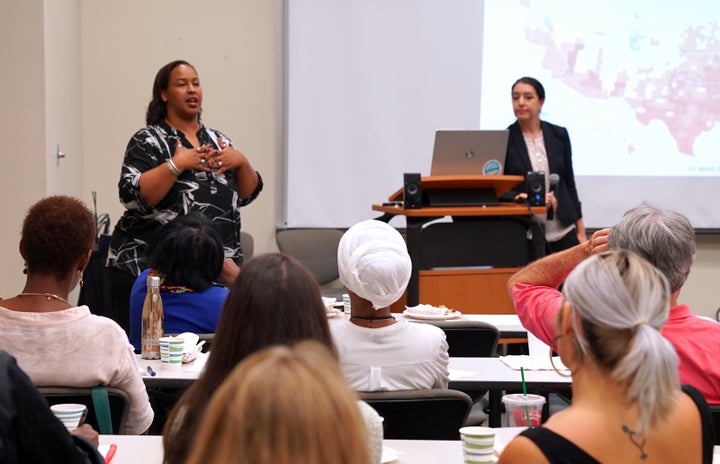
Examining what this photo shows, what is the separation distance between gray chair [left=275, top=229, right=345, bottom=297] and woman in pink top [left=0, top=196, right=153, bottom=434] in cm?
397

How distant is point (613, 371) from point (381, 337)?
3.78 ft

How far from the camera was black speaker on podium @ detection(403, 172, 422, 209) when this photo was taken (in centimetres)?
491

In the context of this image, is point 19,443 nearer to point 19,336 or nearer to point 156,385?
point 19,336

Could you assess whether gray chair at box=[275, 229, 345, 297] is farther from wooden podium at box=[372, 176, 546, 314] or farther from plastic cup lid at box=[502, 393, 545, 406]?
plastic cup lid at box=[502, 393, 545, 406]

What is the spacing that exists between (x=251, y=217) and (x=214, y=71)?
104cm

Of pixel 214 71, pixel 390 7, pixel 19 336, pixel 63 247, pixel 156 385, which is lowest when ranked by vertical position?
pixel 156 385

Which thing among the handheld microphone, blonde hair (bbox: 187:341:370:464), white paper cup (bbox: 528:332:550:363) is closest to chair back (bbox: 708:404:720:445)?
white paper cup (bbox: 528:332:550:363)

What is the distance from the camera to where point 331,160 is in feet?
21.9

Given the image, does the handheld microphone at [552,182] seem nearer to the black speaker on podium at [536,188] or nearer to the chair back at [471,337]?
the black speaker on podium at [536,188]

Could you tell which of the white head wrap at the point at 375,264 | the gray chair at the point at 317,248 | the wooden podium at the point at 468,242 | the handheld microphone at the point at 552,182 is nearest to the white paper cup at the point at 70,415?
the white head wrap at the point at 375,264

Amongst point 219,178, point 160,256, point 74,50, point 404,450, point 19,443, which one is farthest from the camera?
point 74,50

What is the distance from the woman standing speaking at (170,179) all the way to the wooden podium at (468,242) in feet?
3.41

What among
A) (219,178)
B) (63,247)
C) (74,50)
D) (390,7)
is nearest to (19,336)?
(63,247)

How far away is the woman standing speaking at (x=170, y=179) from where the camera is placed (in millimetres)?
4168
